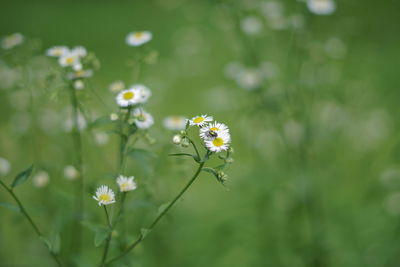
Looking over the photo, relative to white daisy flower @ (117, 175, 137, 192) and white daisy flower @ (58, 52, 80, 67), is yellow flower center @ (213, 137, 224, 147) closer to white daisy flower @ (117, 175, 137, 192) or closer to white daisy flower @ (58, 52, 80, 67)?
white daisy flower @ (117, 175, 137, 192)

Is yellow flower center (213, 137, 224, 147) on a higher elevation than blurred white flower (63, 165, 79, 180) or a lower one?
higher

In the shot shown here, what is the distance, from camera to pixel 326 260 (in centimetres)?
179

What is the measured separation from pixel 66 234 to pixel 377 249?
5.23ft

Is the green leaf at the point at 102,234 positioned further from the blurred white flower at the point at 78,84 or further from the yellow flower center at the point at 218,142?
the blurred white flower at the point at 78,84

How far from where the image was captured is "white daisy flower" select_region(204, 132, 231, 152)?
86 cm

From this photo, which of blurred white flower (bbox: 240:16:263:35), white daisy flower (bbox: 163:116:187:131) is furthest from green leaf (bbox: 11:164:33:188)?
blurred white flower (bbox: 240:16:263:35)

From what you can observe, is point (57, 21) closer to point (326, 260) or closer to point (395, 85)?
point (395, 85)

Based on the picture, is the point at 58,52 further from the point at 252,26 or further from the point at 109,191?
the point at 252,26

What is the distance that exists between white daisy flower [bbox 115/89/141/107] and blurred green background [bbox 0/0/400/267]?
17cm

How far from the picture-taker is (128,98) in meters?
1.05

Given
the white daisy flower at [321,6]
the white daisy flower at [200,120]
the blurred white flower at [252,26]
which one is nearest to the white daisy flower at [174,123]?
the white daisy flower at [200,120]

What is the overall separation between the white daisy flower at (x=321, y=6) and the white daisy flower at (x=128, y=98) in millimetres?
1076

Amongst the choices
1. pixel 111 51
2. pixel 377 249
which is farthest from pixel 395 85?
pixel 111 51

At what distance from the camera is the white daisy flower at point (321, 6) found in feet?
5.67
